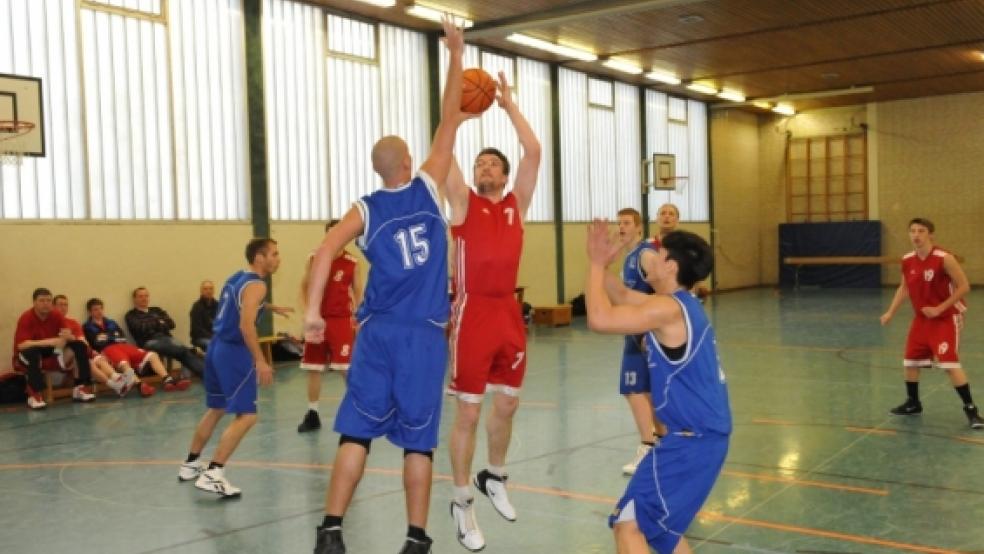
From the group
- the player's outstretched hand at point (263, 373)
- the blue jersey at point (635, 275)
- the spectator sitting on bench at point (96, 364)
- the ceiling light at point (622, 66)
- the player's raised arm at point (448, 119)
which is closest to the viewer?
the player's raised arm at point (448, 119)

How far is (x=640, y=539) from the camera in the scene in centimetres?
351

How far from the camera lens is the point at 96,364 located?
10961mm

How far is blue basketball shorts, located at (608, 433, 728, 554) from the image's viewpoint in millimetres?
3479

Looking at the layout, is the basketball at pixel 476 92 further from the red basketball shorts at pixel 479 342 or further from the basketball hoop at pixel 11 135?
the basketball hoop at pixel 11 135

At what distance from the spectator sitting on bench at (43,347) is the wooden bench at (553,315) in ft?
32.7

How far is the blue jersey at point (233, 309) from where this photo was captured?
5.99 metres

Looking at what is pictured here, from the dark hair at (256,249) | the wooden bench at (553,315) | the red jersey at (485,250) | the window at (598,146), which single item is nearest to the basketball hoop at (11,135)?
the dark hair at (256,249)

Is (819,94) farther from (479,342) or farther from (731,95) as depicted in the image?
(479,342)

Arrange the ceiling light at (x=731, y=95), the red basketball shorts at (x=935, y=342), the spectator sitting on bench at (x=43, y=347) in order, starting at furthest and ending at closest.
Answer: the ceiling light at (x=731, y=95) → the spectator sitting on bench at (x=43, y=347) → the red basketball shorts at (x=935, y=342)

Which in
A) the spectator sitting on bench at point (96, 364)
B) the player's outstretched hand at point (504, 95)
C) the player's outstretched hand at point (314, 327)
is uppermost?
the player's outstretched hand at point (504, 95)

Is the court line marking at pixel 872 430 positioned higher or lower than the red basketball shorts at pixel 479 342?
lower

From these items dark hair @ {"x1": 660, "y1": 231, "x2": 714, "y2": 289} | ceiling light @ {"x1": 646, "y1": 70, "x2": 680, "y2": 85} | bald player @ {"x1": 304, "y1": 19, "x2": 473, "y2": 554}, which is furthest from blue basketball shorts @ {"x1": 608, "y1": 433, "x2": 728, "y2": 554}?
ceiling light @ {"x1": 646, "y1": 70, "x2": 680, "y2": 85}

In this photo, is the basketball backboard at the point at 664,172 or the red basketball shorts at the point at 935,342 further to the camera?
the basketball backboard at the point at 664,172

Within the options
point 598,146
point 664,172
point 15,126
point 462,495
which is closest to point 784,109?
point 664,172
